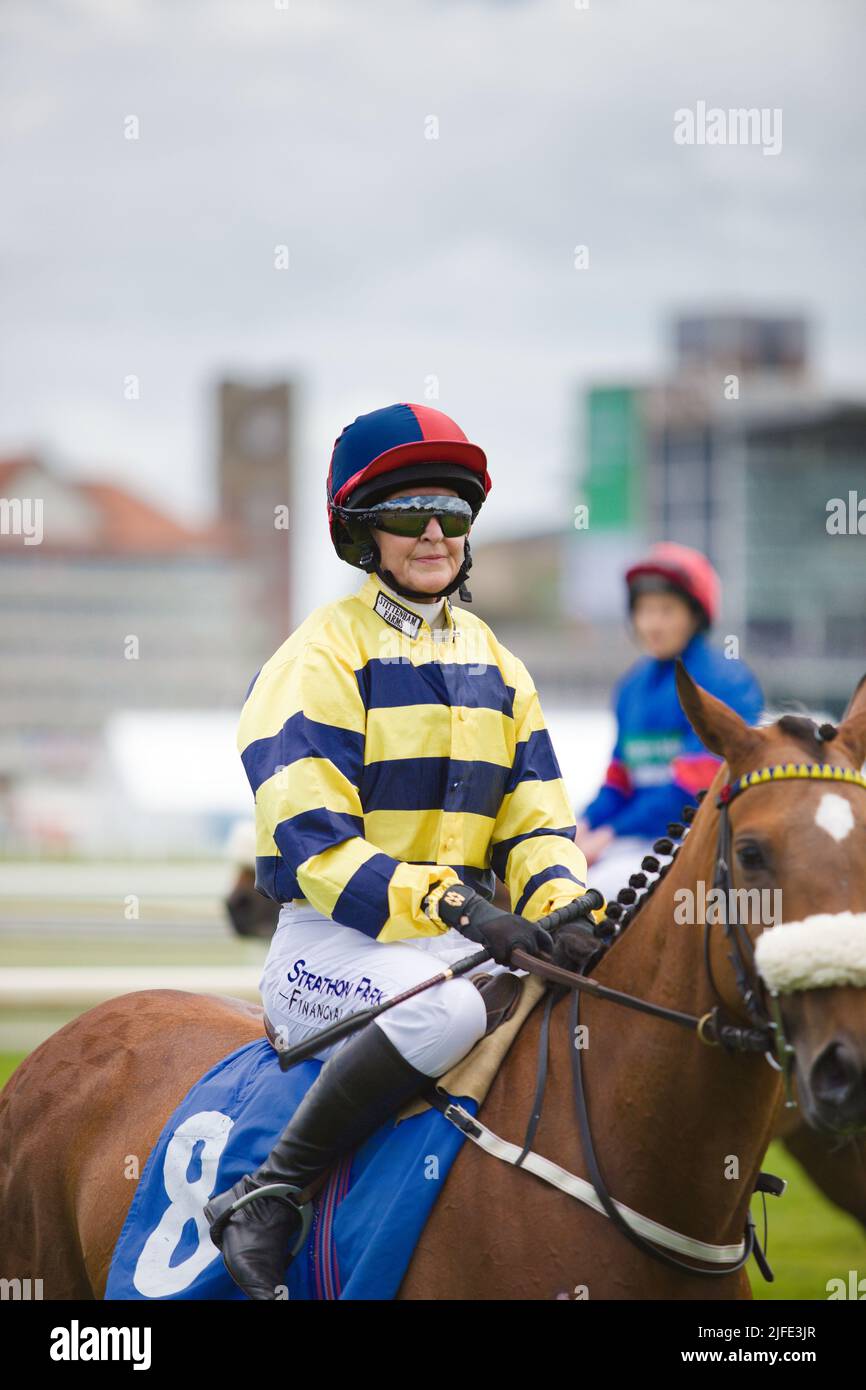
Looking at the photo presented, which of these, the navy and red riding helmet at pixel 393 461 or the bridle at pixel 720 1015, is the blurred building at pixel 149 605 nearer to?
the navy and red riding helmet at pixel 393 461

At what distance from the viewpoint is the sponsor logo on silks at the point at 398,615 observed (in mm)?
2994

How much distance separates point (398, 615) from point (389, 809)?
37 centimetres

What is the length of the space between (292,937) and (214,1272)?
23.9 inches

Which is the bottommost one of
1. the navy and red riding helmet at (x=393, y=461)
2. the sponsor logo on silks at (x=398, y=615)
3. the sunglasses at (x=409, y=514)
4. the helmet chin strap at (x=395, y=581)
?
the sponsor logo on silks at (x=398, y=615)

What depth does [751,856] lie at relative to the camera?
2.42 metres

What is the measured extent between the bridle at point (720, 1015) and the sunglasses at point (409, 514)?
79 cm

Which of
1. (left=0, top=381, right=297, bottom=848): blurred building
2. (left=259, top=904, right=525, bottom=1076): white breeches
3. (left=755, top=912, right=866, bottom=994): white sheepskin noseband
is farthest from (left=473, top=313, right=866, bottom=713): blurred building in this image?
(left=755, top=912, right=866, bottom=994): white sheepskin noseband

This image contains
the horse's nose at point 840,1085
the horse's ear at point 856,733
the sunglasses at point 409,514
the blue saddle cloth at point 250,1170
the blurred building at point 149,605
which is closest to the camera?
the horse's nose at point 840,1085

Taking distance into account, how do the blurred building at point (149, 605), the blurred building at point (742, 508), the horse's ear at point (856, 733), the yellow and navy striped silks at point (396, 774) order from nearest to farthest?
the horse's ear at point (856, 733)
the yellow and navy striped silks at point (396, 774)
the blurred building at point (742, 508)
the blurred building at point (149, 605)

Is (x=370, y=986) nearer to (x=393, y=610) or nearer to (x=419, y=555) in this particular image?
(x=393, y=610)

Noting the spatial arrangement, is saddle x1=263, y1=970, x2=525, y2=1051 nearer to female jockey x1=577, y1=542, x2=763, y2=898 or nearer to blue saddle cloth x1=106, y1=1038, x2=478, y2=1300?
blue saddle cloth x1=106, y1=1038, x2=478, y2=1300

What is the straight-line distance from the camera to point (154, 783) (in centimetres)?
2398

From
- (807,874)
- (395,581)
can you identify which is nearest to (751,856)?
(807,874)

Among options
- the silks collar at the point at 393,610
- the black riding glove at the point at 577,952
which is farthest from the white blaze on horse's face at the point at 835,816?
the silks collar at the point at 393,610
